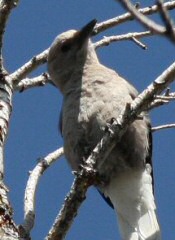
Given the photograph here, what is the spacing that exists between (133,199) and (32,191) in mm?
1378

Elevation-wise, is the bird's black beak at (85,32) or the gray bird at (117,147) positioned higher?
the bird's black beak at (85,32)

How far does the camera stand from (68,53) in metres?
5.75

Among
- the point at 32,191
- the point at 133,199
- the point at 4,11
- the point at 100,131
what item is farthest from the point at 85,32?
the point at 32,191

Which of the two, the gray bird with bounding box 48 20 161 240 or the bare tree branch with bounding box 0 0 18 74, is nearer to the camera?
the bare tree branch with bounding box 0 0 18 74

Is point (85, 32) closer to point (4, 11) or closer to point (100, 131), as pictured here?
point (100, 131)

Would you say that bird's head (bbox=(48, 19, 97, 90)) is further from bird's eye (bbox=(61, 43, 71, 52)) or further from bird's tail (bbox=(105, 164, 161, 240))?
bird's tail (bbox=(105, 164, 161, 240))

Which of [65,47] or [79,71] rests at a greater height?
[65,47]

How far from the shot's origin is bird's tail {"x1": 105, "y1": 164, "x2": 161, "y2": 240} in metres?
4.57

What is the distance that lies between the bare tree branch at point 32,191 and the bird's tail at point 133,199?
2.02 feet

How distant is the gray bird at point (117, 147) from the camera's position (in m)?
4.56

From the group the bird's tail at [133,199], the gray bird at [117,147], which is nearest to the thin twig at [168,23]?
the gray bird at [117,147]

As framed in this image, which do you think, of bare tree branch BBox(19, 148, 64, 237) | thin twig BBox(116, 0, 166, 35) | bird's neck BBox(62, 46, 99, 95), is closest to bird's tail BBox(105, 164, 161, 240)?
bare tree branch BBox(19, 148, 64, 237)

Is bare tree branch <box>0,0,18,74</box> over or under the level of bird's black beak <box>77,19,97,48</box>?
over

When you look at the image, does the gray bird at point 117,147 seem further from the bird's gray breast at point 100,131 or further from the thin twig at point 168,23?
the thin twig at point 168,23
